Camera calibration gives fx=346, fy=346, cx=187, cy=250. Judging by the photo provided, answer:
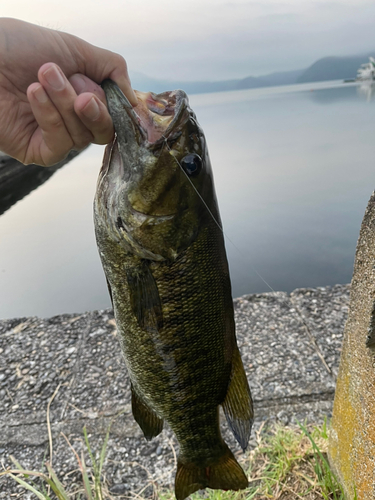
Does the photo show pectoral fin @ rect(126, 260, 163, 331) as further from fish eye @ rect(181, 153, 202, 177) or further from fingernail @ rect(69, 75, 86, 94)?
fingernail @ rect(69, 75, 86, 94)

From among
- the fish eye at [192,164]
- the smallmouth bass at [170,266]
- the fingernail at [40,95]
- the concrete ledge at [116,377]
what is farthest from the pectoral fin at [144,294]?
the concrete ledge at [116,377]

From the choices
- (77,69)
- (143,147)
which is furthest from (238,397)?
(77,69)

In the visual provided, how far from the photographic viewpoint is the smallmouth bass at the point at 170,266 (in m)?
1.20

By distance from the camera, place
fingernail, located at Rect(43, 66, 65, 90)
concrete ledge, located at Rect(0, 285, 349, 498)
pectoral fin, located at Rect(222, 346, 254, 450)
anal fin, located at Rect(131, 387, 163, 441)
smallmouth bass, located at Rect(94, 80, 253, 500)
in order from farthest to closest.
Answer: concrete ledge, located at Rect(0, 285, 349, 498)
anal fin, located at Rect(131, 387, 163, 441)
pectoral fin, located at Rect(222, 346, 254, 450)
smallmouth bass, located at Rect(94, 80, 253, 500)
fingernail, located at Rect(43, 66, 65, 90)

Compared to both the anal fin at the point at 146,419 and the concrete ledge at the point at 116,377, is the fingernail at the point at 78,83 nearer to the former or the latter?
the anal fin at the point at 146,419

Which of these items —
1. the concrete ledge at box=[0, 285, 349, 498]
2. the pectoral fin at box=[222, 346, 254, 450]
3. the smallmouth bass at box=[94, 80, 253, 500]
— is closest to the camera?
the smallmouth bass at box=[94, 80, 253, 500]

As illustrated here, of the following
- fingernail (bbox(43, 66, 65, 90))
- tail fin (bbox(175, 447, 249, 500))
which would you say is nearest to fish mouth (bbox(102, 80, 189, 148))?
fingernail (bbox(43, 66, 65, 90))

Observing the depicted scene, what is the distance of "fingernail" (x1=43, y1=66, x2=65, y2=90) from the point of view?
3.49 ft

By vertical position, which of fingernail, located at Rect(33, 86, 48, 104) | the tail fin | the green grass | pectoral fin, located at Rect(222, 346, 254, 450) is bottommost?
the green grass

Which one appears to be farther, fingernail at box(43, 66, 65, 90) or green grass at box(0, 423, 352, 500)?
green grass at box(0, 423, 352, 500)

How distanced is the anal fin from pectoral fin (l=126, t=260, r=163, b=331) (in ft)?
1.68

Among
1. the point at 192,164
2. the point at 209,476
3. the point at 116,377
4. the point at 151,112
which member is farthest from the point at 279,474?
the point at 151,112

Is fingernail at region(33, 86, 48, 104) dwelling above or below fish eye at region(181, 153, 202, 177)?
above

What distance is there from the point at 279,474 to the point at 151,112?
2.03 m
